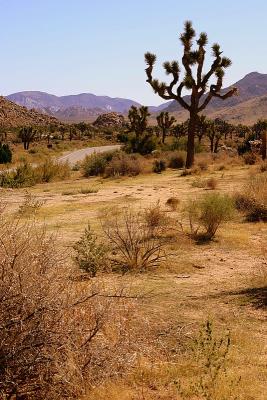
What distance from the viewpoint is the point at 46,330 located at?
12.0ft

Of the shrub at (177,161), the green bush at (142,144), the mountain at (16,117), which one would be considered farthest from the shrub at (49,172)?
the mountain at (16,117)

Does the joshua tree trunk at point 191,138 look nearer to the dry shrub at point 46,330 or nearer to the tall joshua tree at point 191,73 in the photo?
the tall joshua tree at point 191,73

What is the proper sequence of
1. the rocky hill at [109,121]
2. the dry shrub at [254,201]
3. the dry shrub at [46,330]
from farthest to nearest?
the rocky hill at [109,121]
the dry shrub at [254,201]
the dry shrub at [46,330]

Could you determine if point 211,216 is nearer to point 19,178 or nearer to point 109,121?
point 19,178

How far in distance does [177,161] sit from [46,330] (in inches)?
1048

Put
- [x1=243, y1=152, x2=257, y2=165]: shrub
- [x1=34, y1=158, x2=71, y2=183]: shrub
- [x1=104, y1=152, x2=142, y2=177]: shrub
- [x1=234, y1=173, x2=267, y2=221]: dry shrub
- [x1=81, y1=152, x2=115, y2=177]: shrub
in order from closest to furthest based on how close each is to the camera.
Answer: [x1=234, y1=173, x2=267, y2=221]: dry shrub, [x1=34, y1=158, x2=71, y2=183]: shrub, [x1=104, y1=152, x2=142, y2=177]: shrub, [x1=81, y1=152, x2=115, y2=177]: shrub, [x1=243, y1=152, x2=257, y2=165]: shrub

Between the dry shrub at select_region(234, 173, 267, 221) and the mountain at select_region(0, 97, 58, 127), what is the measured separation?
272ft

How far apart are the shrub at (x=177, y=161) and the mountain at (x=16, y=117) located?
66834 mm

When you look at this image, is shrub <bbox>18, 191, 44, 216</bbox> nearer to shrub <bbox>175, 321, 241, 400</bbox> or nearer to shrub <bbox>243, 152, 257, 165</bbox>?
shrub <bbox>175, 321, 241, 400</bbox>

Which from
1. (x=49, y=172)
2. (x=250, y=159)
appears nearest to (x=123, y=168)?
(x=49, y=172)

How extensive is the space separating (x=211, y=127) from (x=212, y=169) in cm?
2014

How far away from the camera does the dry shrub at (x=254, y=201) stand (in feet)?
40.1

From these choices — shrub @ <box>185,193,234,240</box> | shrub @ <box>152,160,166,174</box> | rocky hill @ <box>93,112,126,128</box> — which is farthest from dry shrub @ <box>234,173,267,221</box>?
rocky hill @ <box>93,112,126,128</box>

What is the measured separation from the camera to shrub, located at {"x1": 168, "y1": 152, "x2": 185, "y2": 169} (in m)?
29.8
